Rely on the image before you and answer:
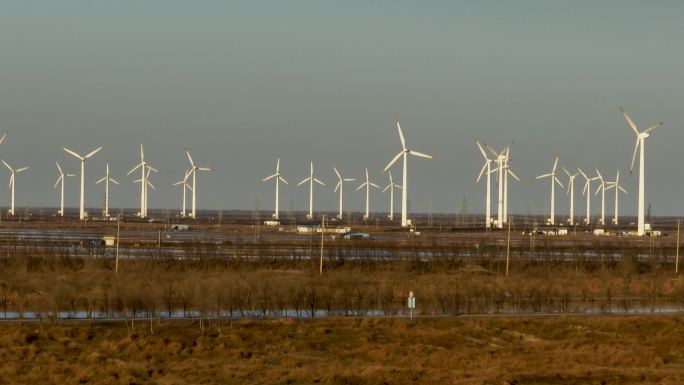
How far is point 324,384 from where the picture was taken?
43156 millimetres

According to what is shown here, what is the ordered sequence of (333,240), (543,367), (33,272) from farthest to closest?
(333,240) → (33,272) → (543,367)

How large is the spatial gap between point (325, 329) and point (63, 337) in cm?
1176

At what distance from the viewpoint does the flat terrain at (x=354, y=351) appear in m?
44.5

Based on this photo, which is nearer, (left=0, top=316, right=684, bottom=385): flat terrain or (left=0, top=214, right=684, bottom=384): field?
(left=0, top=316, right=684, bottom=385): flat terrain

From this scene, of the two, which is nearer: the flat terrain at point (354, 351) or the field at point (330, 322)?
the flat terrain at point (354, 351)

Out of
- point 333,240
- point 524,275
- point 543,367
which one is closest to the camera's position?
point 543,367

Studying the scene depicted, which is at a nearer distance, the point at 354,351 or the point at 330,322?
the point at 354,351

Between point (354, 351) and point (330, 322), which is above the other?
point (330, 322)

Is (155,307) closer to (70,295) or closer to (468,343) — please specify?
(70,295)

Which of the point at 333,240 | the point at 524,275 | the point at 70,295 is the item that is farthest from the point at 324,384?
the point at 333,240

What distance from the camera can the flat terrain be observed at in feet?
146

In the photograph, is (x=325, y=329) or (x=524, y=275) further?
(x=524, y=275)

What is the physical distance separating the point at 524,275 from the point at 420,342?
129 ft

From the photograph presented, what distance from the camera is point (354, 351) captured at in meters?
51.1
